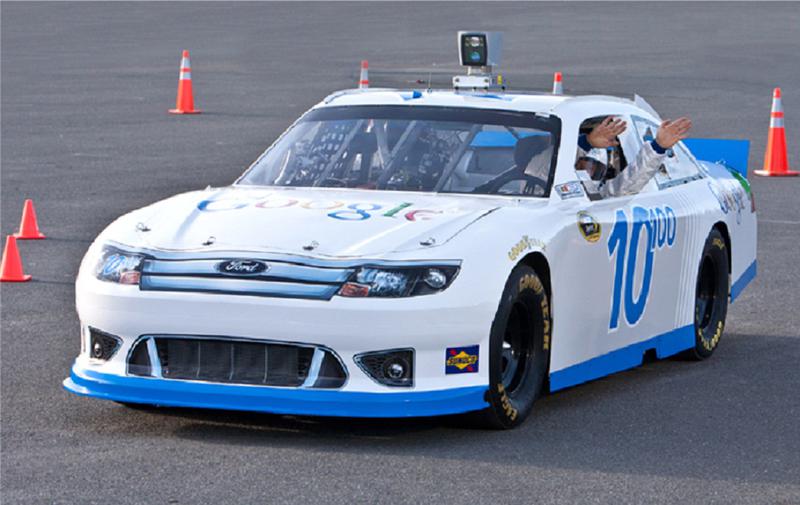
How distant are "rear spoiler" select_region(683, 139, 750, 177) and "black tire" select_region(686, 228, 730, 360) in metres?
1.09

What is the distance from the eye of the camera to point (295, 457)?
6.93 m

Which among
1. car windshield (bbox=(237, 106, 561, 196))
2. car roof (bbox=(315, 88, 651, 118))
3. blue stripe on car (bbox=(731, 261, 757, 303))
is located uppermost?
car roof (bbox=(315, 88, 651, 118))

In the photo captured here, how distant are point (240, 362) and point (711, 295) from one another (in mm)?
3604

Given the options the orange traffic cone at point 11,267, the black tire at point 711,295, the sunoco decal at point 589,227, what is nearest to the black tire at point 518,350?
the sunoco decal at point 589,227

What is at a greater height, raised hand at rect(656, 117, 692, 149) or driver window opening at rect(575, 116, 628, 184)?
raised hand at rect(656, 117, 692, 149)

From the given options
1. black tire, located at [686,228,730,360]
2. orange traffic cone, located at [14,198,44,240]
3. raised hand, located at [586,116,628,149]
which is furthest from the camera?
orange traffic cone, located at [14,198,44,240]

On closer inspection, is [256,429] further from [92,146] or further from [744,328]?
[92,146]

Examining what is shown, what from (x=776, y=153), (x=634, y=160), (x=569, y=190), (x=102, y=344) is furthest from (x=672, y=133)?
(x=776, y=153)

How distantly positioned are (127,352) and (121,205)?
341 inches

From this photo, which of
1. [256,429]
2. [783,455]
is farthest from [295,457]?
[783,455]

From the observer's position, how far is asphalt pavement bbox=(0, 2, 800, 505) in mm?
6613

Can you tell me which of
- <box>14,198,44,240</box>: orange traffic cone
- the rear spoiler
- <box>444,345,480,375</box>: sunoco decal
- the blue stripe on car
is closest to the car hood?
<box>444,345,480,375</box>: sunoco decal

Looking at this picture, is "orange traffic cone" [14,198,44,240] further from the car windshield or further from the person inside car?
Answer: the person inside car

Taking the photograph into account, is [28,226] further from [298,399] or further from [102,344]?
[298,399]
